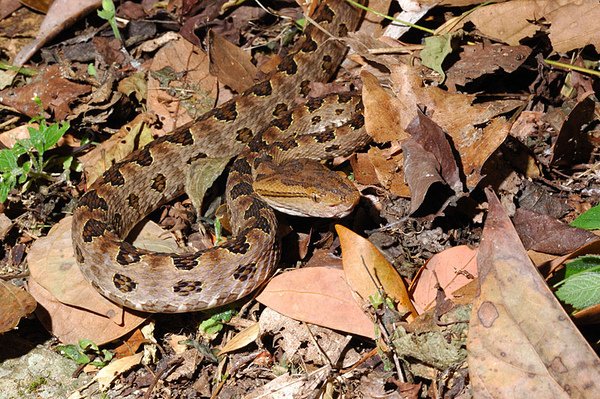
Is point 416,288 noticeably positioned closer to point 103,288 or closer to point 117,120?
point 103,288

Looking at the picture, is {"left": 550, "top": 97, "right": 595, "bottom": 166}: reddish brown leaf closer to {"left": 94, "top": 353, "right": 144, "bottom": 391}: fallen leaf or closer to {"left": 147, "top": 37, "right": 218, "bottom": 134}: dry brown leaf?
{"left": 147, "top": 37, "right": 218, "bottom": 134}: dry brown leaf

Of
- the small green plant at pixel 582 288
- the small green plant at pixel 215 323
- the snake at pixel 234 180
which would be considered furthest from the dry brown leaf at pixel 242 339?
the small green plant at pixel 582 288

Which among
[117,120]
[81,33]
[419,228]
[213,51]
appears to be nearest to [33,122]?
[117,120]

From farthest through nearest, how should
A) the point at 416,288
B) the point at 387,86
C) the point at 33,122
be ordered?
the point at 33,122
the point at 387,86
the point at 416,288

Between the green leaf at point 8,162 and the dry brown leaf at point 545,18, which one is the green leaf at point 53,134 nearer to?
the green leaf at point 8,162

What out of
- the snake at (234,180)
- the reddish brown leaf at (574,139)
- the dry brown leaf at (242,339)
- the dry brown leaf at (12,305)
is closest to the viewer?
the dry brown leaf at (242,339)

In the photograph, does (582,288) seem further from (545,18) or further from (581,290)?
(545,18)
